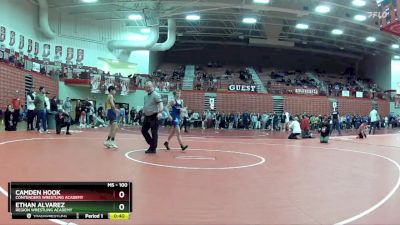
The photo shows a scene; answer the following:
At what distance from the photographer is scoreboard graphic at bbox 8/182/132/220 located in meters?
3.11

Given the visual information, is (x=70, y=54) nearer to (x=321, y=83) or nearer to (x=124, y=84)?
(x=124, y=84)

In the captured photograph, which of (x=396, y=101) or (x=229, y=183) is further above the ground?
(x=396, y=101)

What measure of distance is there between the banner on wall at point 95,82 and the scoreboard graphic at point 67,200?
92.4ft

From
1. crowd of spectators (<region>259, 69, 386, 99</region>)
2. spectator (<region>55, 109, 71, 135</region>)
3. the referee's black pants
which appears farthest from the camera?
crowd of spectators (<region>259, 69, 386, 99</region>)

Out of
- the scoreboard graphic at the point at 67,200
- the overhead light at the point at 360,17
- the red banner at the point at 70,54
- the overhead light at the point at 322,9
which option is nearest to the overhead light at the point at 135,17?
the red banner at the point at 70,54

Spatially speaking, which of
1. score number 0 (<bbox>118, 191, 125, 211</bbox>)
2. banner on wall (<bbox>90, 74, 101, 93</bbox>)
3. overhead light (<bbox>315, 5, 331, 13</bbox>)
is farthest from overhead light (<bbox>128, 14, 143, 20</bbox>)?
score number 0 (<bbox>118, 191, 125, 211</bbox>)

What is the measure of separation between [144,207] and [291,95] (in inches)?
1357

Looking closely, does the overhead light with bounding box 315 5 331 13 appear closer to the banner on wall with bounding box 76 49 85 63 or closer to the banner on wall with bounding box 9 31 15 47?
the banner on wall with bounding box 76 49 85 63

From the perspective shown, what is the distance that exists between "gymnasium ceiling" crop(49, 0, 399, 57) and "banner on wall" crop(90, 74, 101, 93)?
5.81 meters

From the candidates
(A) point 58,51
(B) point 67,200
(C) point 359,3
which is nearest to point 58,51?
(A) point 58,51

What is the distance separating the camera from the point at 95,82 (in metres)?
30.5

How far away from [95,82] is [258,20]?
15618 millimetres

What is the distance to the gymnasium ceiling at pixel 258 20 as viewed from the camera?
2894 centimetres

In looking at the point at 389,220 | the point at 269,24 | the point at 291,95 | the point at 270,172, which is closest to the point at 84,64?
the point at 269,24
